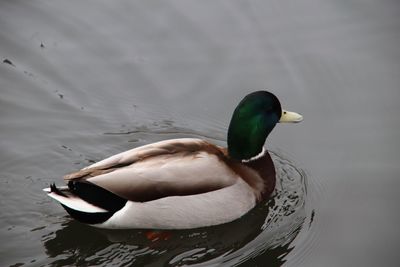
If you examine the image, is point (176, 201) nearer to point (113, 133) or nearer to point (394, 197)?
point (113, 133)

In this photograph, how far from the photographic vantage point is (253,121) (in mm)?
6539

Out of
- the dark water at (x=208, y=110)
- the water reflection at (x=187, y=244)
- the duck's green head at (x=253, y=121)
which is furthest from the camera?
the duck's green head at (x=253, y=121)

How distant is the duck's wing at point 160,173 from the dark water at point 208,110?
1.25 feet

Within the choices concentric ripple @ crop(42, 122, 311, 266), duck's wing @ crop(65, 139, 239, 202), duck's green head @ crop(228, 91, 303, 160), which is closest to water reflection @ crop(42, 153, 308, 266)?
concentric ripple @ crop(42, 122, 311, 266)

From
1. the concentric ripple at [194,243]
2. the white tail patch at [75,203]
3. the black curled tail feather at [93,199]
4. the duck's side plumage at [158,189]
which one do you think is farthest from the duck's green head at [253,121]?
the white tail patch at [75,203]

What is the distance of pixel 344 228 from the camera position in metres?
6.45

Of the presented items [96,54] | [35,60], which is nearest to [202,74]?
[96,54]

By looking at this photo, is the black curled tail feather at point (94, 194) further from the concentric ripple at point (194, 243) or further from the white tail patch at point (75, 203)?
the concentric ripple at point (194, 243)

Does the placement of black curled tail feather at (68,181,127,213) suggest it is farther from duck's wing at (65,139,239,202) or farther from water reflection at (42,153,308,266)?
water reflection at (42,153,308,266)

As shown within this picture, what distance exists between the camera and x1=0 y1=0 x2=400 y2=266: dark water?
6191 millimetres

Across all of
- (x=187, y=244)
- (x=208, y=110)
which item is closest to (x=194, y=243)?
(x=187, y=244)

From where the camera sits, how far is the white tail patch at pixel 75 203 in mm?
5977

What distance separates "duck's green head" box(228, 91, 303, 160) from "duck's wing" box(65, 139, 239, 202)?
295 millimetres

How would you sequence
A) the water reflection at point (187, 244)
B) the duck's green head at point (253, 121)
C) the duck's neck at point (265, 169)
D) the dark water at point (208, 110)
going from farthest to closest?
the duck's neck at point (265, 169) < the duck's green head at point (253, 121) < the dark water at point (208, 110) < the water reflection at point (187, 244)
